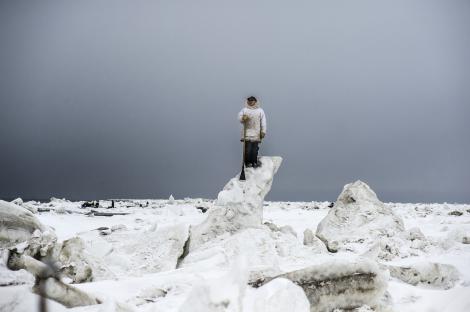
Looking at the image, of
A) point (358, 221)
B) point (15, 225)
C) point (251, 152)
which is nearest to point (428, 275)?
point (251, 152)

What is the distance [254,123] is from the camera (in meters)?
7.90

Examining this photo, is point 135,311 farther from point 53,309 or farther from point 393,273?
point 393,273

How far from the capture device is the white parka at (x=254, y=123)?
7.88m

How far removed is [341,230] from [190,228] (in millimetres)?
4183

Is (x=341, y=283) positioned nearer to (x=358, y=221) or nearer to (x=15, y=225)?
(x=15, y=225)

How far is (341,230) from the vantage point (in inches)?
354

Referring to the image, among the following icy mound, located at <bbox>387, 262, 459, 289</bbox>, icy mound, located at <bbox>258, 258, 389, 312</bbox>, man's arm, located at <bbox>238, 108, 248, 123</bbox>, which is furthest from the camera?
man's arm, located at <bbox>238, 108, 248, 123</bbox>

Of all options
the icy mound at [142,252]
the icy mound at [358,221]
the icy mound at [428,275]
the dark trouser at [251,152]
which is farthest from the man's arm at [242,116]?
the icy mound at [428,275]

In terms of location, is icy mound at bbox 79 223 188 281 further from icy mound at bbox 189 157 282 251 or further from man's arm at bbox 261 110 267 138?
man's arm at bbox 261 110 267 138

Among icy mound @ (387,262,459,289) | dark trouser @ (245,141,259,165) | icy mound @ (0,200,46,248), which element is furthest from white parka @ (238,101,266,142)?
icy mound @ (0,200,46,248)

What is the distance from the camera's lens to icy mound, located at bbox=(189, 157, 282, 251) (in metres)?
6.50

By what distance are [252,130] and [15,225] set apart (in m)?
4.50

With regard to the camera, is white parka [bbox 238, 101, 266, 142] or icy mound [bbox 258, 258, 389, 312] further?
white parka [bbox 238, 101, 266, 142]

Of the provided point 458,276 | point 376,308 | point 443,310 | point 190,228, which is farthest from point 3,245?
point 458,276
